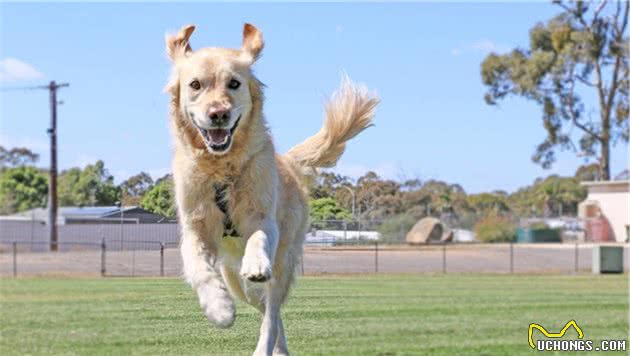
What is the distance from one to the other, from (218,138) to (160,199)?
1913mm

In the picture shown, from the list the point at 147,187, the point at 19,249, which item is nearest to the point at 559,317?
the point at 147,187

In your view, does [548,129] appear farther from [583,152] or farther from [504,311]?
[504,311]

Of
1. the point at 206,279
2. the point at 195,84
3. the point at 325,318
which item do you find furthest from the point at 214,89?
the point at 325,318

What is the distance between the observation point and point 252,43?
6.73 m

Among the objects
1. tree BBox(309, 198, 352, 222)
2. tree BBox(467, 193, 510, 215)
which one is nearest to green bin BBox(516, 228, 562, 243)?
tree BBox(467, 193, 510, 215)

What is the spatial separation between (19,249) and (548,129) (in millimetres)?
34417

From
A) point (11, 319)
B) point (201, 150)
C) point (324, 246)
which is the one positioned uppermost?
point (201, 150)

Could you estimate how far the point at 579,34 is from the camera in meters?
60.7

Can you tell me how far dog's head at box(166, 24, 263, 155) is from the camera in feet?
20.2

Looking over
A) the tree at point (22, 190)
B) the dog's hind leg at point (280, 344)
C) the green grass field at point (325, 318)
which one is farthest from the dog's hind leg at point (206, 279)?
the tree at point (22, 190)

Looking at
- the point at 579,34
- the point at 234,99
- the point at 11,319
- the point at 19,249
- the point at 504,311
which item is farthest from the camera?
the point at 579,34

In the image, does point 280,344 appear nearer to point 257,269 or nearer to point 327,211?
point 257,269

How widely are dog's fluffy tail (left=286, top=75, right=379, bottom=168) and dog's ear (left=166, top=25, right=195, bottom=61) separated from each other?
6.46 ft

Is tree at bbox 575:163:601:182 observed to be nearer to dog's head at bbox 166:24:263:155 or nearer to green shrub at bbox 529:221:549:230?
green shrub at bbox 529:221:549:230
